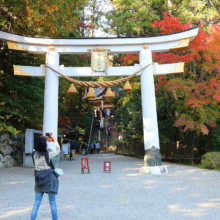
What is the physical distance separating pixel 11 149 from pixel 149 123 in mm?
6976

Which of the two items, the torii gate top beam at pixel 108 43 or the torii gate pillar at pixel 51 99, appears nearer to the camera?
the torii gate pillar at pixel 51 99

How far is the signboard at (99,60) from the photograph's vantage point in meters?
9.71

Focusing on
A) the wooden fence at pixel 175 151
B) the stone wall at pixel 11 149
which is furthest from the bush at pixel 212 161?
the stone wall at pixel 11 149

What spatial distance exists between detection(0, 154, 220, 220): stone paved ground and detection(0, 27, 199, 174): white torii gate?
222cm

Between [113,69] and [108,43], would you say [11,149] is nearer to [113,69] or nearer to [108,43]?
[113,69]

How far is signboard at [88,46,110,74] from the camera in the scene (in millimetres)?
9711

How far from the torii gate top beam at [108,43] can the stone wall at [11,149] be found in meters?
4.61

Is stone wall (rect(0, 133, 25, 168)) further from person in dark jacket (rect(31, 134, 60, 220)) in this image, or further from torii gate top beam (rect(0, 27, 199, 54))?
person in dark jacket (rect(31, 134, 60, 220))

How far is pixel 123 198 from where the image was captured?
5.33 meters

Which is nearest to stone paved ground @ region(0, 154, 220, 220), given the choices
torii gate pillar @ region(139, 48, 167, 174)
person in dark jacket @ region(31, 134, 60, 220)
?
person in dark jacket @ region(31, 134, 60, 220)

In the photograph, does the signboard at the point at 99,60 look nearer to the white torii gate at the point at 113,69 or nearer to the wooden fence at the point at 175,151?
the white torii gate at the point at 113,69

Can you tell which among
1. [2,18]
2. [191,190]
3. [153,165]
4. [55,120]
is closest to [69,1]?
[2,18]

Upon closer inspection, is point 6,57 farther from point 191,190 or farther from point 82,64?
point 191,190

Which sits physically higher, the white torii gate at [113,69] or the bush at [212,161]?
the white torii gate at [113,69]
